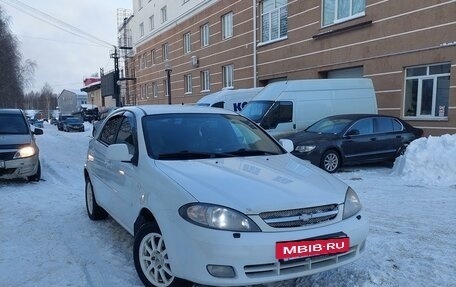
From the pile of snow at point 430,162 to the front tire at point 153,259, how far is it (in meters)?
6.74

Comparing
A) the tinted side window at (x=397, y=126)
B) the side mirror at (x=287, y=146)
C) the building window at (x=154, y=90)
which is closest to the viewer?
the side mirror at (x=287, y=146)

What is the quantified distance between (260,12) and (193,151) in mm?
18257

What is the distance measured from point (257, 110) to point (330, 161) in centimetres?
295

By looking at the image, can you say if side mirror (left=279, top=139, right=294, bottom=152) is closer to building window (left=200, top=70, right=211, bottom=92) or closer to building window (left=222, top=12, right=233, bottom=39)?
building window (left=222, top=12, right=233, bottom=39)

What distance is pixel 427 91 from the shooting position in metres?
12.8

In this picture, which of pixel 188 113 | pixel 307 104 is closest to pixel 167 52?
pixel 307 104

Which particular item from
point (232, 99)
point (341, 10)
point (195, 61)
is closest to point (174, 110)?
point (232, 99)

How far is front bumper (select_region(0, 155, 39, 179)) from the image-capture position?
7.91 m

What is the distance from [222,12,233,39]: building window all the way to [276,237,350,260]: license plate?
2204 centimetres

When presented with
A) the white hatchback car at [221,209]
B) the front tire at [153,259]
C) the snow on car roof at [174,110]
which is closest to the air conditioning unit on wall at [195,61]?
the snow on car roof at [174,110]

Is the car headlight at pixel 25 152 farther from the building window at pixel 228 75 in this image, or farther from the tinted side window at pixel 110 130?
the building window at pixel 228 75

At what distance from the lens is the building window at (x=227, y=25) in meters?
24.0

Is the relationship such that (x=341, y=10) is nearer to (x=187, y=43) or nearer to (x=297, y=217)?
(x=297, y=217)

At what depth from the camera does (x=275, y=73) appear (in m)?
19.5
